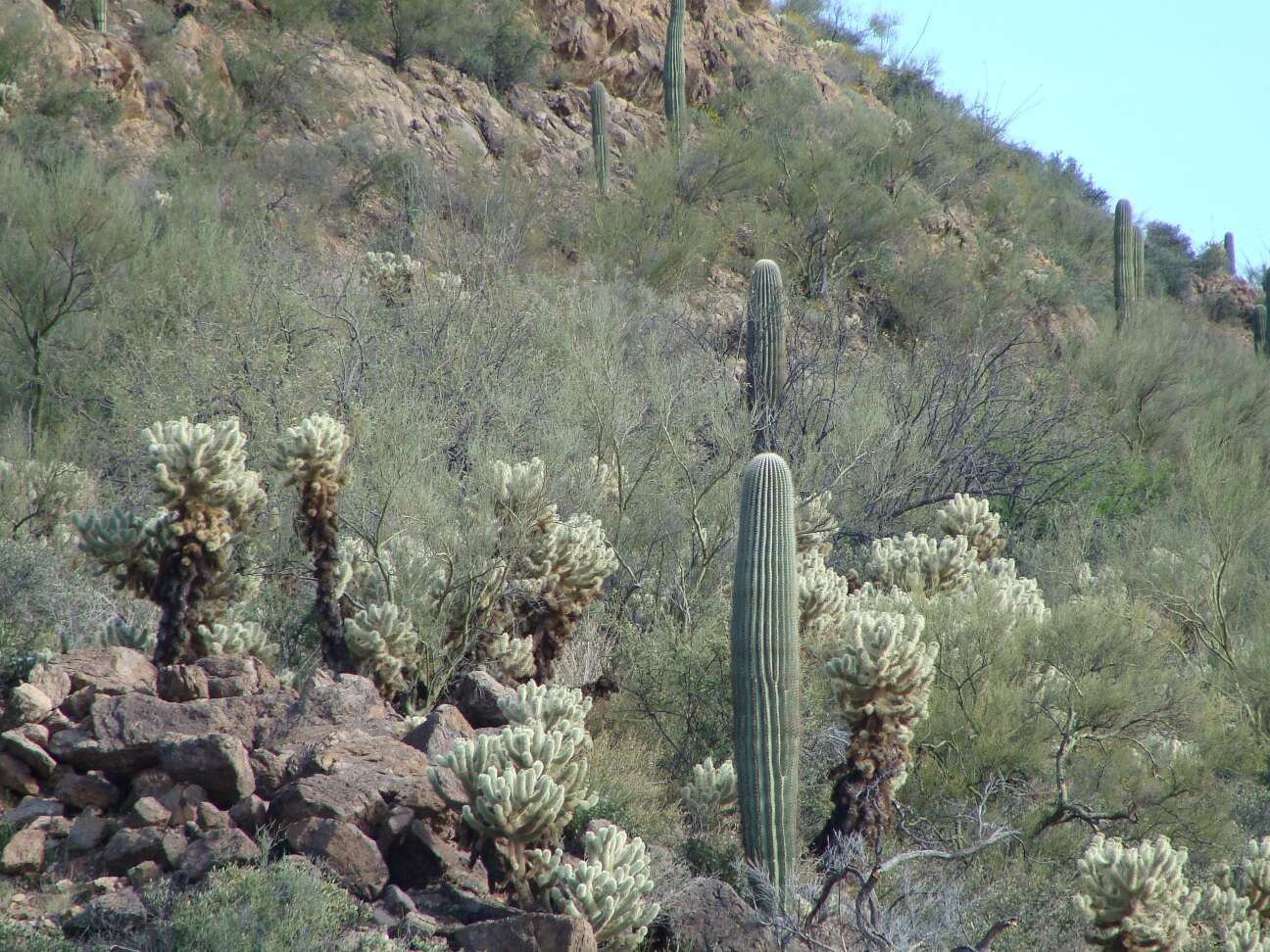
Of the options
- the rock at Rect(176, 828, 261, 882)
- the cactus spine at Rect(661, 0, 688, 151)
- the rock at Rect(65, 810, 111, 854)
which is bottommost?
the rock at Rect(65, 810, 111, 854)

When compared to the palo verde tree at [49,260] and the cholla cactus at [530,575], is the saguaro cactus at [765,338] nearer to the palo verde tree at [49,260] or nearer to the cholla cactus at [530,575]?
the cholla cactus at [530,575]

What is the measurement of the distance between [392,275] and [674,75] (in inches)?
475

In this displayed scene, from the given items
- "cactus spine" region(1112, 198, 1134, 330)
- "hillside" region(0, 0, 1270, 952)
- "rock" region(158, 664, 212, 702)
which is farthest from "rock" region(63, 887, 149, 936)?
"cactus spine" region(1112, 198, 1134, 330)

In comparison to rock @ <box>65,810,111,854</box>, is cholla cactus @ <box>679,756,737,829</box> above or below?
above

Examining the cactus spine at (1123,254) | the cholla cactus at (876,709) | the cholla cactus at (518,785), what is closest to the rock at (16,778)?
the cholla cactus at (518,785)

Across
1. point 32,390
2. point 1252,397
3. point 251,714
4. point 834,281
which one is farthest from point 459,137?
point 251,714

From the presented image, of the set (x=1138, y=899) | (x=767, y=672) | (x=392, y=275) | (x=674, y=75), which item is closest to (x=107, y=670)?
(x=767, y=672)

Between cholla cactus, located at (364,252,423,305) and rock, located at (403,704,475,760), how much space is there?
802 cm

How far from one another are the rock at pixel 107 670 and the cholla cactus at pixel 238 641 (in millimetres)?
440

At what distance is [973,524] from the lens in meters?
10.8

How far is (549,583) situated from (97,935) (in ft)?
11.9

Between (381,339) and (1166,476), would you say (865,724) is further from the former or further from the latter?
(1166,476)

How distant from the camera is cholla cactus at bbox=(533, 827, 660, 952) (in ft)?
16.9

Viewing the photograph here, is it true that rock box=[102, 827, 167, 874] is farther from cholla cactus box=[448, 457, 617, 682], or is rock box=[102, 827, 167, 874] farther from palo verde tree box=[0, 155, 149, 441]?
palo verde tree box=[0, 155, 149, 441]
